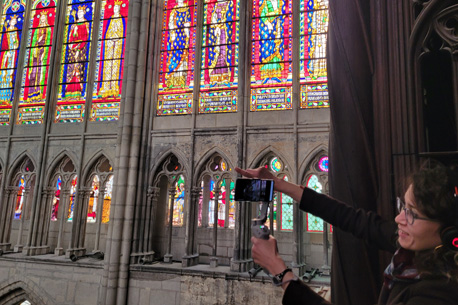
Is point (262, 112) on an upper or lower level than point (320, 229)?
upper

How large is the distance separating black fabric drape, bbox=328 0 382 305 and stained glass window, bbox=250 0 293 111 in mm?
5694

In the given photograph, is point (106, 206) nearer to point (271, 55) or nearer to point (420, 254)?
point (271, 55)

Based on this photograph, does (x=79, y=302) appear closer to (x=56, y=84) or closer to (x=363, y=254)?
(x=56, y=84)

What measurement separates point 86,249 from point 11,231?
2.30 meters

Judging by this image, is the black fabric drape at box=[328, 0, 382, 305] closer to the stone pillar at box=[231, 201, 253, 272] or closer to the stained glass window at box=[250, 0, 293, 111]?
the stone pillar at box=[231, 201, 253, 272]

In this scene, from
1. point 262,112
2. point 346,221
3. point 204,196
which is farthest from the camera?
point 204,196

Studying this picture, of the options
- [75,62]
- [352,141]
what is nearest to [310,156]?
[352,141]

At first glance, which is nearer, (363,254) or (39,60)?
(363,254)

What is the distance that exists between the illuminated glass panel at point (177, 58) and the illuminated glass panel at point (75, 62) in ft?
6.89

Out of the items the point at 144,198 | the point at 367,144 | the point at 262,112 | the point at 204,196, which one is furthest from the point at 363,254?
the point at 204,196

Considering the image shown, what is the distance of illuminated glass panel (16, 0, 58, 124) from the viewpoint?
8.84 metres

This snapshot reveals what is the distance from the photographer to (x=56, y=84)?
28.6 ft

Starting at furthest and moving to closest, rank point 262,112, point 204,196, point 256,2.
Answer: point 204,196 < point 256,2 < point 262,112

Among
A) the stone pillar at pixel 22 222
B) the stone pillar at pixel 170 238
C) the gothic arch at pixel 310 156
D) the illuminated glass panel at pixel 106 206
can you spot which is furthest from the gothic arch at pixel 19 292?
the gothic arch at pixel 310 156
